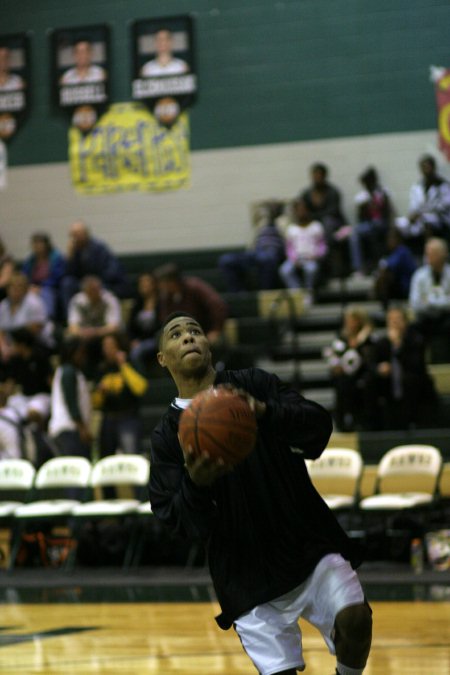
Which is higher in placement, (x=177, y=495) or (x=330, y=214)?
(x=177, y=495)

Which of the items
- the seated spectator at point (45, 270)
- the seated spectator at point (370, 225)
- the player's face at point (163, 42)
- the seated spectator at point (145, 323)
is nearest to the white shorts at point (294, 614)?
the seated spectator at point (145, 323)

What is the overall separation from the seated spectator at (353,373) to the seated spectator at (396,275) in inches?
62.5

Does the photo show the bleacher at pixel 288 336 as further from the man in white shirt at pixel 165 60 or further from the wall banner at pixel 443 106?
the man in white shirt at pixel 165 60

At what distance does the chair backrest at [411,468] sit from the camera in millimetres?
9977

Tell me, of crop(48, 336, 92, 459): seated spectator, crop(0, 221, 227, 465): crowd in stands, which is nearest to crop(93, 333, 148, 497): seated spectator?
crop(0, 221, 227, 465): crowd in stands

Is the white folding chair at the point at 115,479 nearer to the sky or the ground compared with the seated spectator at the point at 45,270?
nearer to the ground

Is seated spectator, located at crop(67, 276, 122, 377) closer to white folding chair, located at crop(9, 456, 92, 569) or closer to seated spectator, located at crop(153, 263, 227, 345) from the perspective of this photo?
seated spectator, located at crop(153, 263, 227, 345)

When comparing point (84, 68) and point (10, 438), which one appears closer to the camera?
point (10, 438)

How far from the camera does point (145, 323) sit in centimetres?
1308

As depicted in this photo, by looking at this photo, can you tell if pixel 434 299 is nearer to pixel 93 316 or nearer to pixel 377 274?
pixel 377 274

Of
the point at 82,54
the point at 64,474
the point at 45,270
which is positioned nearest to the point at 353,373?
the point at 64,474

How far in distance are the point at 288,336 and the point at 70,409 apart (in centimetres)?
316

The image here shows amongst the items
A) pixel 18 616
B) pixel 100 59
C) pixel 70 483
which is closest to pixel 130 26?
pixel 100 59

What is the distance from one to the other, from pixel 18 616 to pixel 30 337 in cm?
456
